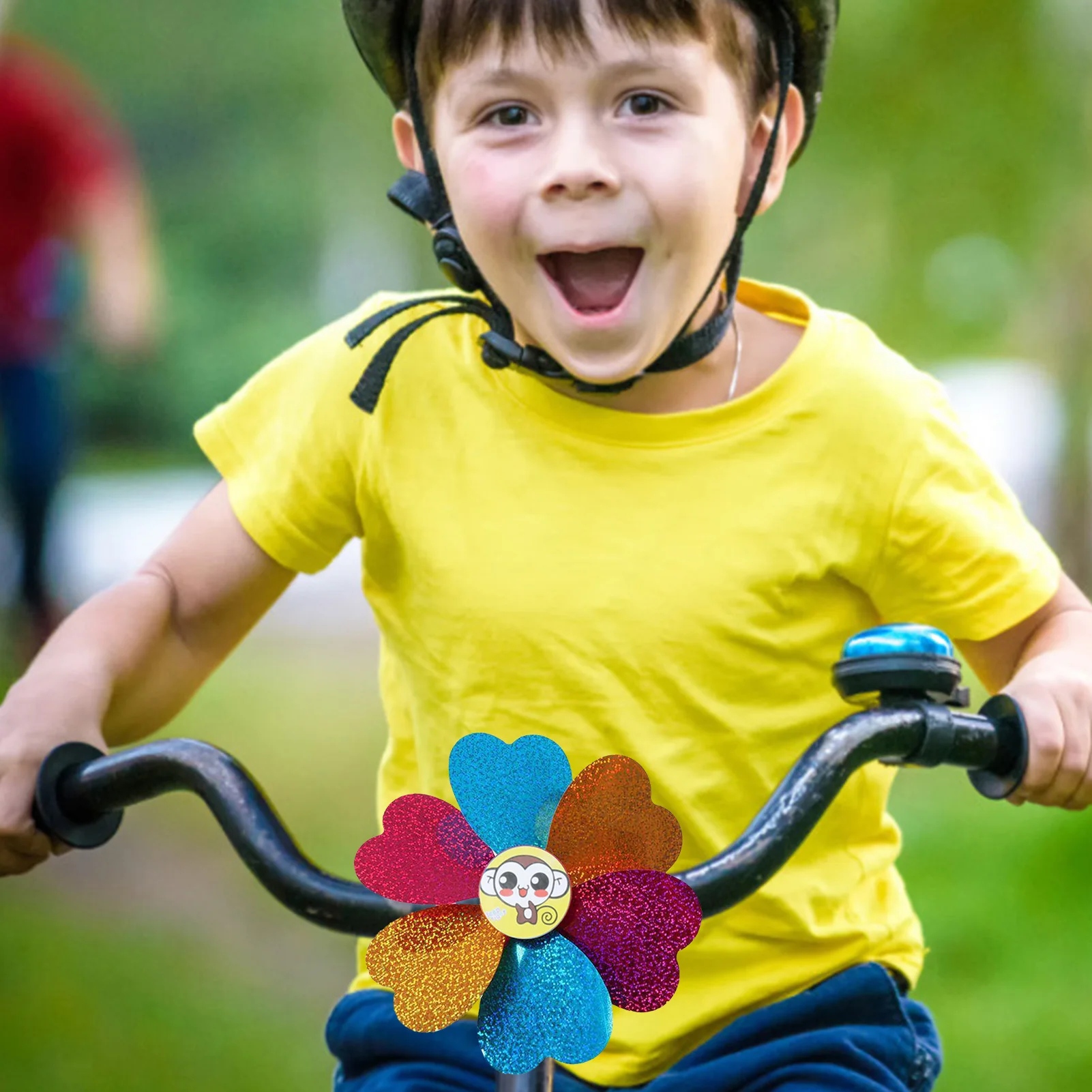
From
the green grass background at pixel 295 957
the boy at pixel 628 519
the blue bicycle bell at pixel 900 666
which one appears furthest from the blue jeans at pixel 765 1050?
the green grass background at pixel 295 957

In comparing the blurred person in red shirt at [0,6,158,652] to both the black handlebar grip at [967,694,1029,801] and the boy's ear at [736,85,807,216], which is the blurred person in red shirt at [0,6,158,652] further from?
the black handlebar grip at [967,694,1029,801]

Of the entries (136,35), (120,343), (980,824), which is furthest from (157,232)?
A: (980,824)

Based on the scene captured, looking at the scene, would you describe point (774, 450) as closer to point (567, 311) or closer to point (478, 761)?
point (567, 311)

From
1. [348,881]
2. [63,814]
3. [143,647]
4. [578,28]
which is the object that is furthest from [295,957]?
[578,28]

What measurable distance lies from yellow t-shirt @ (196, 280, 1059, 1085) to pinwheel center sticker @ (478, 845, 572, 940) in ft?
1.84

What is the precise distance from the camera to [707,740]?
193 cm

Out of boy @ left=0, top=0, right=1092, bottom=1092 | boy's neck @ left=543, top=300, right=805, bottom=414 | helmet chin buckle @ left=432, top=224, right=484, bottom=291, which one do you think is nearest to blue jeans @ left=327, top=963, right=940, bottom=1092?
boy @ left=0, top=0, right=1092, bottom=1092

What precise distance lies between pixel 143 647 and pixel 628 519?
1.74 feet

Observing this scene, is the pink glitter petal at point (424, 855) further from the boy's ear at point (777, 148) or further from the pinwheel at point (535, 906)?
the boy's ear at point (777, 148)

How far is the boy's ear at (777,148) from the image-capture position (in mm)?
2025

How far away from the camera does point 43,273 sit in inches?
228

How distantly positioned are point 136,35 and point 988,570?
12.5m

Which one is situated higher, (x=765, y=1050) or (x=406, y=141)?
(x=406, y=141)

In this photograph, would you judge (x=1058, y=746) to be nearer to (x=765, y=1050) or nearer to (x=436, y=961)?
(x=765, y=1050)
